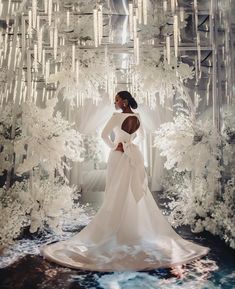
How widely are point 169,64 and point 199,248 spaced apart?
2.52 m

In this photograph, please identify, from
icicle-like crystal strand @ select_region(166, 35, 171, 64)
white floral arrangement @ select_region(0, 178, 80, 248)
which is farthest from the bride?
icicle-like crystal strand @ select_region(166, 35, 171, 64)

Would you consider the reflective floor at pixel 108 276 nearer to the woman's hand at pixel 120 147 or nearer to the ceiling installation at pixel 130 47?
the woman's hand at pixel 120 147

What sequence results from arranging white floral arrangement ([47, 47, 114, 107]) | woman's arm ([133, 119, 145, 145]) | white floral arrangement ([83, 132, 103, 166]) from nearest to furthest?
woman's arm ([133, 119, 145, 145]) < white floral arrangement ([47, 47, 114, 107]) < white floral arrangement ([83, 132, 103, 166])

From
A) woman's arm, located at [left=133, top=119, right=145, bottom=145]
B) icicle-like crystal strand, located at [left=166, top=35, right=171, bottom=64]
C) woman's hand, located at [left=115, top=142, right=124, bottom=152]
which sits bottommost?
woman's hand, located at [left=115, top=142, right=124, bottom=152]

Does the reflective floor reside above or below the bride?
below

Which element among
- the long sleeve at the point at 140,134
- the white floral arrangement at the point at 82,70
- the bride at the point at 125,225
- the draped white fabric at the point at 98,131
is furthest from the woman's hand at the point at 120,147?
the draped white fabric at the point at 98,131

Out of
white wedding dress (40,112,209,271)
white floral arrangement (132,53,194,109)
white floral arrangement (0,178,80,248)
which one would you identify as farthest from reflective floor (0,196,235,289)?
white floral arrangement (132,53,194,109)

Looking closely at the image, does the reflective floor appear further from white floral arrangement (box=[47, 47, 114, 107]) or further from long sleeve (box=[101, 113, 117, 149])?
white floral arrangement (box=[47, 47, 114, 107])

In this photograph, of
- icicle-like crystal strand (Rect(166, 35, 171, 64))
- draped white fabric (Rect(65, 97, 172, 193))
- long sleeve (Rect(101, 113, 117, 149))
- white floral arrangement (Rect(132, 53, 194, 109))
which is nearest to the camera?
long sleeve (Rect(101, 113, 117, 149))

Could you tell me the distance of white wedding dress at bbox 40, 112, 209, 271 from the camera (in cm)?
312

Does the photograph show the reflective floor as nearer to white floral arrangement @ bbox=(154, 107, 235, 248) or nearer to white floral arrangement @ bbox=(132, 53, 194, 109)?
white floral arrangement @ bbox=(154, 107, 235, 248)

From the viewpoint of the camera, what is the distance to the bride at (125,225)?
3.16 metres

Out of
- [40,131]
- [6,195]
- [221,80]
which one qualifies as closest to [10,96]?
[40,131]

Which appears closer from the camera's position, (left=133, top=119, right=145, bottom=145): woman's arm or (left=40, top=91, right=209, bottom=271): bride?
(left=40, top=91, right=209, bottom=271): bride
